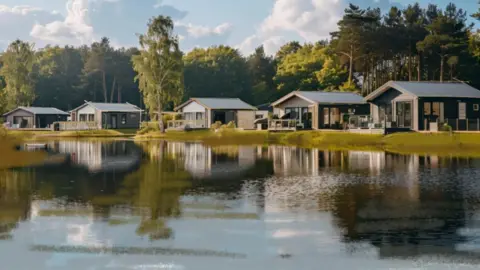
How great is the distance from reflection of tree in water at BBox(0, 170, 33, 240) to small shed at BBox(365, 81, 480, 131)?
3523 cm

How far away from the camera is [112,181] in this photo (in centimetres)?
2541

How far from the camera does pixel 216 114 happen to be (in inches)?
3319

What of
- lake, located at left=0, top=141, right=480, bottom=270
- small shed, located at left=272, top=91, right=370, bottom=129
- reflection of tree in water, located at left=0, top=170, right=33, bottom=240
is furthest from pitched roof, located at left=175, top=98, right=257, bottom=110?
reflection of tree in water, located at left=0, top=170, right=33, bottom=240

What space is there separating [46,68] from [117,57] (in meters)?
15.8

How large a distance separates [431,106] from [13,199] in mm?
43029

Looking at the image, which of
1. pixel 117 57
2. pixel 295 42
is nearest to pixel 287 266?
pixel 117 57

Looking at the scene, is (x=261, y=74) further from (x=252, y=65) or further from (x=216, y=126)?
(x=216, y=126)

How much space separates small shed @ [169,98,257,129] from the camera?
83688 mm

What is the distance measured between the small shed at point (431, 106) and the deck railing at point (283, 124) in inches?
510

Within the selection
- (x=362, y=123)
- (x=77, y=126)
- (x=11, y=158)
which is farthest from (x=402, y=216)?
(x=77, y=126)

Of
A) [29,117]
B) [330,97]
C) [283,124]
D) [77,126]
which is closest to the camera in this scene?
[330,97]

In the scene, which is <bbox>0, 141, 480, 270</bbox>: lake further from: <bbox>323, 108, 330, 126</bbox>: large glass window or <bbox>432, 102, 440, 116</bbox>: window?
<bbox>323, 108, 330, 126</bbox>: large glass window

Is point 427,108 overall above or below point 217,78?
below

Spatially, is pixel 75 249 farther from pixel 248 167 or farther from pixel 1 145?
pixel 1 145
